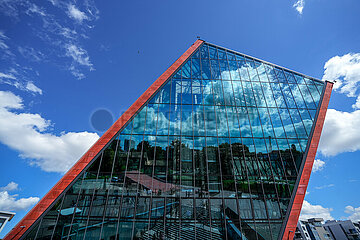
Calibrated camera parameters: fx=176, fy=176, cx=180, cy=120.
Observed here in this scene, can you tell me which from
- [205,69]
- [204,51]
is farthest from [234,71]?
[204,51]

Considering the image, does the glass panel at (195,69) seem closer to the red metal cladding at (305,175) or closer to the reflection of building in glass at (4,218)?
the red metal cladding at (305,175)

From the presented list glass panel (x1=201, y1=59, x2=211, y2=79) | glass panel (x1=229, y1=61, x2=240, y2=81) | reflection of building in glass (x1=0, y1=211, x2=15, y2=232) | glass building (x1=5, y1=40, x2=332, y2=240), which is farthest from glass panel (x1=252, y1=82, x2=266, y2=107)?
reflection of building in glass (x1=0, y1=211, x2=15, y2=232)

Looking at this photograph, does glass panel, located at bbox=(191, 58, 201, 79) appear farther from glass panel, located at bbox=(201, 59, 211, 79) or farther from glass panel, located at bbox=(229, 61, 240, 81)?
glass panel, located at bbox=(229, 61, 240, 81)

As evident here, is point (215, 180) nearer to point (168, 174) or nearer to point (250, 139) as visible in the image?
point (168, 174)

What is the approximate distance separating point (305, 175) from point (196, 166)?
32.4 ft

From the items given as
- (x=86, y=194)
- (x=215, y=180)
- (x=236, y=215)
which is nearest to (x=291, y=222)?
(x=236, y=215)

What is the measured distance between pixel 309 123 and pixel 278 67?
8125 millimetres

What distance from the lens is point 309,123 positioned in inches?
730

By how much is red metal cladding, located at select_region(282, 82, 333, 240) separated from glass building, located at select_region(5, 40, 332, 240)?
83mm

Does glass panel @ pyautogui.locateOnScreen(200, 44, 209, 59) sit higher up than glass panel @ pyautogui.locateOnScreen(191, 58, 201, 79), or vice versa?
glass panel @ pyautogui.locateOnScreen(200, 44, 209, 59)

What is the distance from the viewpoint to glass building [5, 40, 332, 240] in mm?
13156

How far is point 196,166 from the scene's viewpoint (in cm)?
1556

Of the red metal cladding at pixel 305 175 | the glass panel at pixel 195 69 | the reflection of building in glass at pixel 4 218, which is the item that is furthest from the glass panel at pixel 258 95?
the reflection of building in glass at pixel 4 218

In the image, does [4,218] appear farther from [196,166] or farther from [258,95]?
[258,95]
